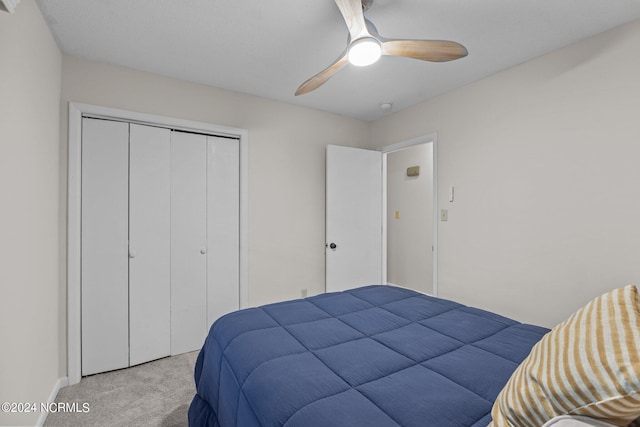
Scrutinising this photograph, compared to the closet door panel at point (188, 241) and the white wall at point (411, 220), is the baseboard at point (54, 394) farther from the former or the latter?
the white wall at point (411, 220)

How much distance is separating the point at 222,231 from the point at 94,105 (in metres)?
1.43

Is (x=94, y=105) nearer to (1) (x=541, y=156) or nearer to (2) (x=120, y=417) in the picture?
(2) (x=120, y=417)

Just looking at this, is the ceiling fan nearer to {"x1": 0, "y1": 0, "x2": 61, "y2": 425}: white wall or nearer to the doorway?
{"x1": 0, "y1": 0, "x2": 61, "y2": 425}: white wall

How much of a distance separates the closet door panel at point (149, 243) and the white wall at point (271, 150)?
326mm

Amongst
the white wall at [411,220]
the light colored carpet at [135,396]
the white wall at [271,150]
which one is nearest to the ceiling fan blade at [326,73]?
the white wall at [271,150]

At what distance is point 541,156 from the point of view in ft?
7.44

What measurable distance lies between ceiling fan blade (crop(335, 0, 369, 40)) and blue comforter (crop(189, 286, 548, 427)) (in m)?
1.58

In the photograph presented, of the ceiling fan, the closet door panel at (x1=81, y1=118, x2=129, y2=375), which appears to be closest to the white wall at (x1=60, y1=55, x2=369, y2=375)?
the closet door panel at (x1=81, y1=118, x2=129, y2=375)

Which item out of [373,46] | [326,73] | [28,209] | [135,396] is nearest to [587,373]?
[373,46]

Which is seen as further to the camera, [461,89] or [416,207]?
[416,207]

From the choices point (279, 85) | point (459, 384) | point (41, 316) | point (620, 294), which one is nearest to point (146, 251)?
point (41, 316)

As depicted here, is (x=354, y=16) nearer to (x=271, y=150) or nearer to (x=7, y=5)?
(x=7, y=5)

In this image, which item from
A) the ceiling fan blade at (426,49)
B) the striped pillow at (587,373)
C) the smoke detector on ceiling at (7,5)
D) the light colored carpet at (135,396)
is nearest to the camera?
the striped pillow at (587,373)

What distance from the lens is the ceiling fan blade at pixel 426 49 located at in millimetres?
1623
